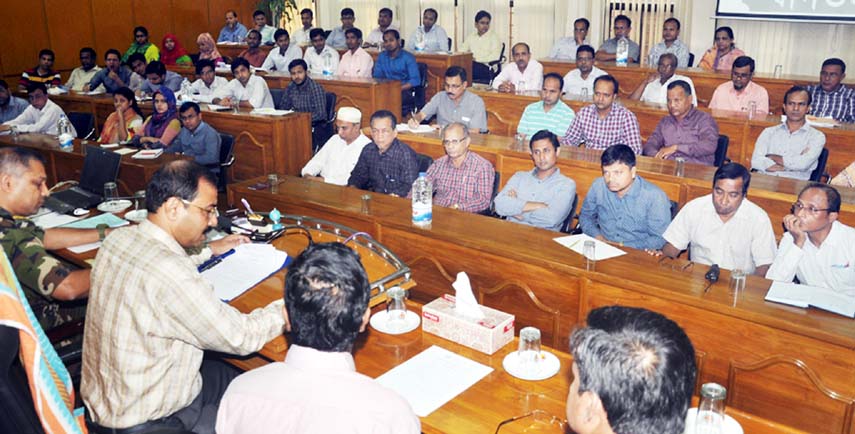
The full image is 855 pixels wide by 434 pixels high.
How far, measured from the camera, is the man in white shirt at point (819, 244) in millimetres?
3115

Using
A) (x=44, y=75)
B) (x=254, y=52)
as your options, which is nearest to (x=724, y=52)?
(x=254, y=52)

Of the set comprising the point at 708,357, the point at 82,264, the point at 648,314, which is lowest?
the point at 708,357

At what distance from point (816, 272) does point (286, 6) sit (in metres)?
11.2

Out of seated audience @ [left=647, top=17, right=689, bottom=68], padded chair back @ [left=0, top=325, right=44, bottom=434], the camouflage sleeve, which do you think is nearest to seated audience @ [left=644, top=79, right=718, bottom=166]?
seated audience @ [left=647, top=17, right=689, bottom=68]

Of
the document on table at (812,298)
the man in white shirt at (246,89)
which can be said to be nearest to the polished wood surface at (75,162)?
the man in white shirt at (246,89)

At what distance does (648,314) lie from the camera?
136 cm

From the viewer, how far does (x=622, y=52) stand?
326 inches

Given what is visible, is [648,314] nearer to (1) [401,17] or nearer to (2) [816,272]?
(2) [816,272]

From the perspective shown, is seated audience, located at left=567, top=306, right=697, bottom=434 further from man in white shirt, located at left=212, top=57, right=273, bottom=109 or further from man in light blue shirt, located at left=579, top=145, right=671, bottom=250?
man in white shirt, located at left=212, top=57, right=273, bottom=109

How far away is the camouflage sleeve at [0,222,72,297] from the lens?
2566mm

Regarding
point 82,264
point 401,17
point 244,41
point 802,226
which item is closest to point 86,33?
point 244,41

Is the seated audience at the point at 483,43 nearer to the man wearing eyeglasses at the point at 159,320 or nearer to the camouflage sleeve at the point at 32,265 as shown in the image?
the camouflage sleeve at the point at 32,265

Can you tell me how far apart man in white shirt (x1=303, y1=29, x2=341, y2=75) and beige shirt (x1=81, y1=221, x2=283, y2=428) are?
7403mm

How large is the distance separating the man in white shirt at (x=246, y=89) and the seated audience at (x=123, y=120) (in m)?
1.15
